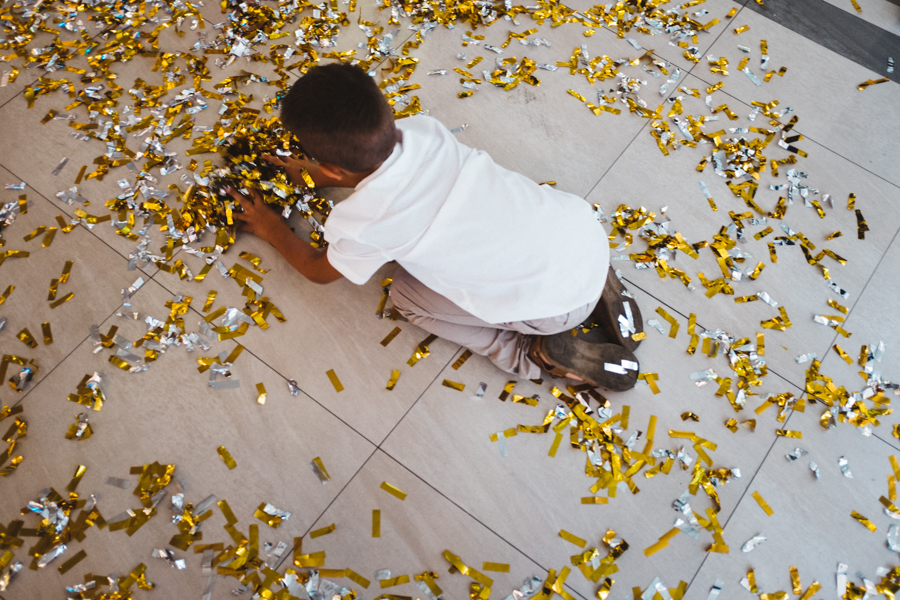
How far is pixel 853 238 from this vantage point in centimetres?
170

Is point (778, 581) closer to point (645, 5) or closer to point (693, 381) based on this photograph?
point (693, 381)

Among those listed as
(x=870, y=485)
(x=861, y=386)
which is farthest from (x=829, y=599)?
(x=861, y=386)

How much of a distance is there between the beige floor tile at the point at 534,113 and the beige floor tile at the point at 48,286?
3.54 feet

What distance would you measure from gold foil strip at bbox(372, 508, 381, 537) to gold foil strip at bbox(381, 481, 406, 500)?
51mm

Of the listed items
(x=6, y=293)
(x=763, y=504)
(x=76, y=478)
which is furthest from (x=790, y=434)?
(x=6, y=293)

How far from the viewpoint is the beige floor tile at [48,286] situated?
Answer: 4.78 ft

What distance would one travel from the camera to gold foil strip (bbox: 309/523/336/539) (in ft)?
4.27

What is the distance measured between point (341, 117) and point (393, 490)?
871 millimetres

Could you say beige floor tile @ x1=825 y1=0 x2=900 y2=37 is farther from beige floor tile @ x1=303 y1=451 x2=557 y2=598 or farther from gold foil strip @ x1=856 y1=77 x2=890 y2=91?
beige floor tile @ x1=303 y1=451 x2=557 y2=598

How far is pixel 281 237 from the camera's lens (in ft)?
4.89

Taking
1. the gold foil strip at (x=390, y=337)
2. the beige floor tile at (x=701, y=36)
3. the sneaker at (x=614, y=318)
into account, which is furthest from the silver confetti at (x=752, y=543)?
the beige floor tile at (x=701, y=36)

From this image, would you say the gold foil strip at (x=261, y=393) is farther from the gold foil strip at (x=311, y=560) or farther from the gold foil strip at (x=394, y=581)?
the gold foil strip at (x=394, y=581)

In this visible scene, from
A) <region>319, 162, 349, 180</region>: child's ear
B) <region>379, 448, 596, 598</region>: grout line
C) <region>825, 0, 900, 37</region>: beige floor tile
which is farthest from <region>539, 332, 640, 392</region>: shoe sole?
<region>825, 0, 900, 37</region>: beige floor tile

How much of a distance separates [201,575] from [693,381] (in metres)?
1.30
